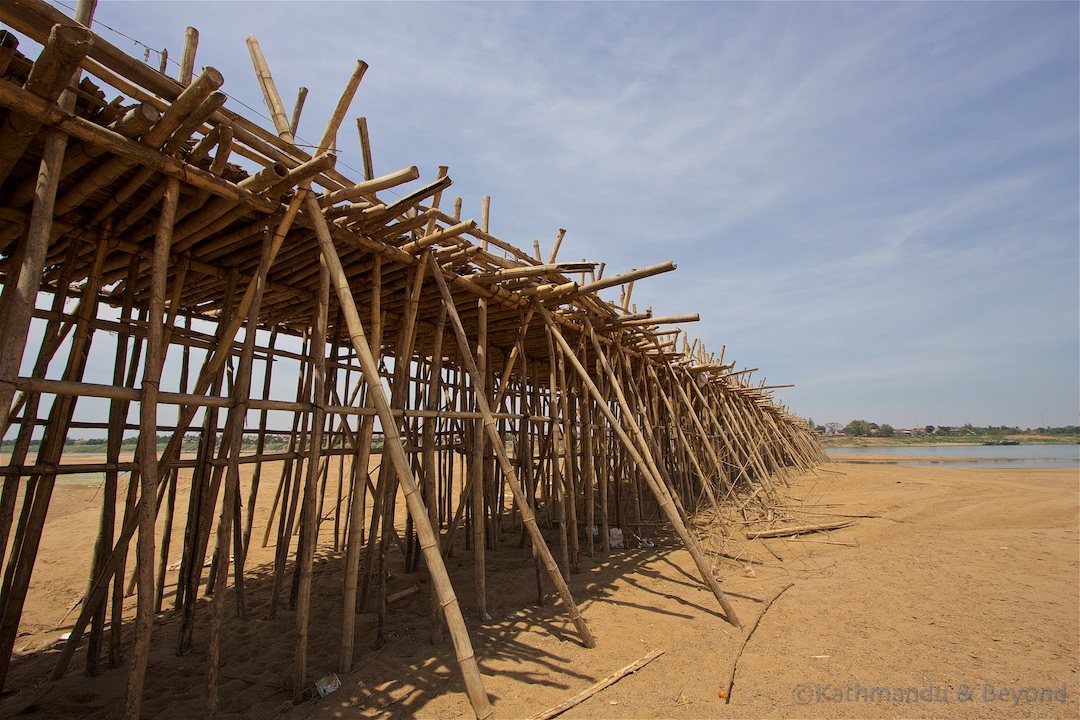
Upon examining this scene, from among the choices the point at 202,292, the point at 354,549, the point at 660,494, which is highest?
the point at 202,292

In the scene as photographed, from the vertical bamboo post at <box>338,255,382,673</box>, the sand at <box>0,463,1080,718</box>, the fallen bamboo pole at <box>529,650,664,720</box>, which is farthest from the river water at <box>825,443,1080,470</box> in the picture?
the vertical bamboo post at <box>338,255,382,673</box>

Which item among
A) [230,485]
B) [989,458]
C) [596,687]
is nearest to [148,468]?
[230,485]

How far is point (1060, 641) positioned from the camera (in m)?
4.33

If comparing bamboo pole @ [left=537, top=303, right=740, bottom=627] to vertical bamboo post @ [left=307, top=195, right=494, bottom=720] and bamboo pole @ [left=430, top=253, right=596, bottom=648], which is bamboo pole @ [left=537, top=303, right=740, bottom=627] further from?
vertical bamboo post @ [left=307, top=195, right=494, bottom=720]

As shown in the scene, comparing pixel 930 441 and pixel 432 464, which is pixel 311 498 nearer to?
pixel 432 464

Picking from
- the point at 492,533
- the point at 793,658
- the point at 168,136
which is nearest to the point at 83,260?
the point at 168,136

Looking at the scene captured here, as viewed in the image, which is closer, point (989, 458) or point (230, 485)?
point (230, 485)

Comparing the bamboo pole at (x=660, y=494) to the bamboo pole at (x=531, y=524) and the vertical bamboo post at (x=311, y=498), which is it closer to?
the bamboo pole at (x=531, y=524)

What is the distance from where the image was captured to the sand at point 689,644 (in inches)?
140

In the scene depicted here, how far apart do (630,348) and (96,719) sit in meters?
8.09

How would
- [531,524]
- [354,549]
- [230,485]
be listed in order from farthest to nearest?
[531,524], [354,549], [230,485]

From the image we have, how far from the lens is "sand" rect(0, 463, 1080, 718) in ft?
11.6

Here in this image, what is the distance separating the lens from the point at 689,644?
4.50 meters

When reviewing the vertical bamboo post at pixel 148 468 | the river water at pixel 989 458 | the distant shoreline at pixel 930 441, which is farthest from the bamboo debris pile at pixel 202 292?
the distant shoreline at pixel 930 441
